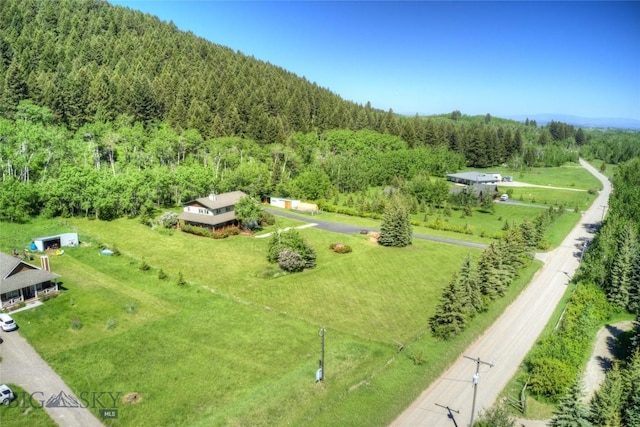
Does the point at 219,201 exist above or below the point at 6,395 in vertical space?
above

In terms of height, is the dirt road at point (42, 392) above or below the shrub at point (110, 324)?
below

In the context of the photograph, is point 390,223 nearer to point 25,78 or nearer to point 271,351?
point 271,351

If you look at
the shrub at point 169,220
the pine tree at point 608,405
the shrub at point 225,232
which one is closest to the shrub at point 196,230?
the shrub at point 225,232

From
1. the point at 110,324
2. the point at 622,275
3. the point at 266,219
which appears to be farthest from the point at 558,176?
the point at 110,324

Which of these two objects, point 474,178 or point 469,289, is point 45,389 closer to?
point 469,289

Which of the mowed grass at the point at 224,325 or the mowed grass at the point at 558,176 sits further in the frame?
the mowed grass at the point at 558,176

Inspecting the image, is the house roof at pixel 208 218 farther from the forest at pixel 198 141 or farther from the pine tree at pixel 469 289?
the pine tree at pixel 469 289

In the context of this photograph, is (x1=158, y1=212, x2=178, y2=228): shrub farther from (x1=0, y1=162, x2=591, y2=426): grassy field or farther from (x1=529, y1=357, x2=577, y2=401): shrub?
(x1=529, y1=357, x2=577, y2=401): shrub
